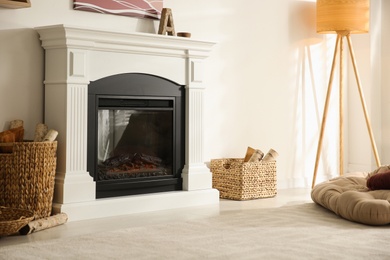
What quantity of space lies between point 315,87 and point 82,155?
2.75m

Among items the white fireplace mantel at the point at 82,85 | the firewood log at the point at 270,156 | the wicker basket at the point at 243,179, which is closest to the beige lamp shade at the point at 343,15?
the firewood log at the point at 270,156

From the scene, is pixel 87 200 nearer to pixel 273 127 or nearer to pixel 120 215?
pixel 120 215

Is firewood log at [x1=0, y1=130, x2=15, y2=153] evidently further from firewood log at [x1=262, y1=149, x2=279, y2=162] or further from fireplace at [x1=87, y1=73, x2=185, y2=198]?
firewood log at [x1=262, y1=149, x2=279, y2=162]

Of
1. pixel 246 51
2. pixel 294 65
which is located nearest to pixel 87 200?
pixel 246 51

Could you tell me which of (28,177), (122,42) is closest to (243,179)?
Result: (122,42)

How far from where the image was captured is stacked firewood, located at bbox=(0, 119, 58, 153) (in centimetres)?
400

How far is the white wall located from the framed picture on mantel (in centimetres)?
5

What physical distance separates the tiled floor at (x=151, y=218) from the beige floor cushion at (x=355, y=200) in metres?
0.40

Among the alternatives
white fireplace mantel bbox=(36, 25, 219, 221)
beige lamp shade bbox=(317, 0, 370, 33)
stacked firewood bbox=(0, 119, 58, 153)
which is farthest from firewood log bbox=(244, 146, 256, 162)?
stacked firewood bbox=(0, 119, 58, 153)

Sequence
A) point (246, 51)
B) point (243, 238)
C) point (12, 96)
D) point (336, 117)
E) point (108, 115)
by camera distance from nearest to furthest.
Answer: point (243, 238) < point (12, 96) < point (108, 115) < point (246, 51) < point (336, 117)

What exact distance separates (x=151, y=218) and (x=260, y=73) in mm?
2039

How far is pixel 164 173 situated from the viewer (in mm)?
4812

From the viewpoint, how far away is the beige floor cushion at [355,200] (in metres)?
3.89

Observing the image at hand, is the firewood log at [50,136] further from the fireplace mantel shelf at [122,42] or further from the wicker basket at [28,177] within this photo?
the fireplace mantel shelf at [122,42]
